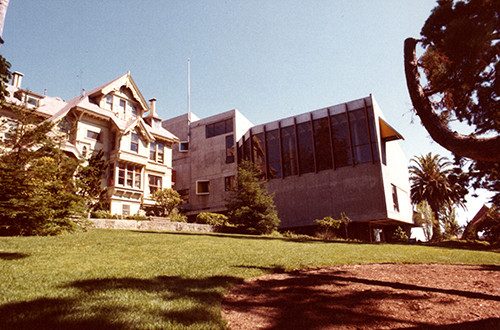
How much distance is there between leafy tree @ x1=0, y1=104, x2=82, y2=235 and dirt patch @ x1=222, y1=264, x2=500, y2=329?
6.87 metres

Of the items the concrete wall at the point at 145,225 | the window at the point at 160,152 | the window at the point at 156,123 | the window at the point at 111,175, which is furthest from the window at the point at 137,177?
the concrete wall at the point at 145,225

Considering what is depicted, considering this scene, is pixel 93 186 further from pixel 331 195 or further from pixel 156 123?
pixel 331 195

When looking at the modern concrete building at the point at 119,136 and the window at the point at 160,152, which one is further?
the window at the point at 160,152

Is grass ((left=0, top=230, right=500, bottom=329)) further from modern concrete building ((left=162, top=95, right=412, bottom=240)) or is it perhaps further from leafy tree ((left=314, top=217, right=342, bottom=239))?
modern concrete building ((left=162, top=95, right=412, bottom=240))

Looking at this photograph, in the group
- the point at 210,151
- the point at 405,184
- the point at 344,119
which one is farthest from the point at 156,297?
the point at 405,184

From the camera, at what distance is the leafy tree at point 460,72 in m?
6.25

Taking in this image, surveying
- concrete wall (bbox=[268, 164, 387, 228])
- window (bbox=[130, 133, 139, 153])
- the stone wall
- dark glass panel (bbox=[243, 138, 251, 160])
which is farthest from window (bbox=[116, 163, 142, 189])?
concrete wall (bbox=[268, 164, 387, 228])

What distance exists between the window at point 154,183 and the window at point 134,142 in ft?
Answer: 10.9

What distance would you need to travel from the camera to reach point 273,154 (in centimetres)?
3531

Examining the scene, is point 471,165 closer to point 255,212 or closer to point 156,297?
point 255,212

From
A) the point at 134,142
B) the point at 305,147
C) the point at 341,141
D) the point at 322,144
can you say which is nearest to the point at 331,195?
the point at 322,144

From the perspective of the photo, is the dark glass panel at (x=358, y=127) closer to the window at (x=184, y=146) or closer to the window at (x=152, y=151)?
the window at (x=152, y=151)

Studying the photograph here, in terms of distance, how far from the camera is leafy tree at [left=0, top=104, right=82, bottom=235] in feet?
31.1

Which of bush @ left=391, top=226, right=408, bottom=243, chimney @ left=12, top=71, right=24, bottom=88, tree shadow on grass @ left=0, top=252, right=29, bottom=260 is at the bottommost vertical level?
bush @ left=391, top=226, right=408, bottom=243
